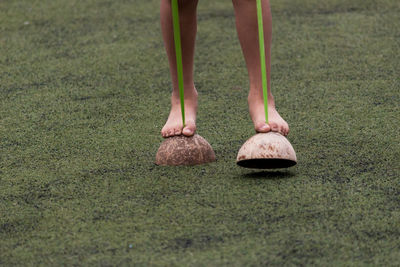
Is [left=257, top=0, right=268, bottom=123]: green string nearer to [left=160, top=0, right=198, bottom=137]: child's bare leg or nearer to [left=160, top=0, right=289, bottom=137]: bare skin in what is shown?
[left=160, top=0, right=289, bottom=137]: bare skin

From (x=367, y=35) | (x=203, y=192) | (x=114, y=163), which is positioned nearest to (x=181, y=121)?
(x=114, y=163)

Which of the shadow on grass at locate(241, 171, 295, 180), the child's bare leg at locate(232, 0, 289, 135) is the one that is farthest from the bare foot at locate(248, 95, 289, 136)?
the shadow on grass at locate(241, 171, 295, 180)

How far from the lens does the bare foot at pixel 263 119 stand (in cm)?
239

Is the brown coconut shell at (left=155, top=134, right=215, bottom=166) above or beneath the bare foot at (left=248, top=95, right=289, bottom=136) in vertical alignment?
beneath

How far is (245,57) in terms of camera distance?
2512 mm

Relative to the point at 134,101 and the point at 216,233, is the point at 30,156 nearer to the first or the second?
the point at 134,101

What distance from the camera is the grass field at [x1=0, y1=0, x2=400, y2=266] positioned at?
1885mm

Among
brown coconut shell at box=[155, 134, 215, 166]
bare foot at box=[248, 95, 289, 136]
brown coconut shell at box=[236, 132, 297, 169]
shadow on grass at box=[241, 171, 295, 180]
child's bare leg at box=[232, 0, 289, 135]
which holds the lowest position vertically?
shadow on grass at box=[241, 171, 295, 180]

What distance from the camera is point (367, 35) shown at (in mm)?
4227

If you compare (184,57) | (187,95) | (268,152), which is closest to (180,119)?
(187,95)

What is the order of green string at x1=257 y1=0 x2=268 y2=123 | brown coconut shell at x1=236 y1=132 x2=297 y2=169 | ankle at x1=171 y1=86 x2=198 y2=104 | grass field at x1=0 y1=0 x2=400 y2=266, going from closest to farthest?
grass field at x1=0 y1=0 x2=400 y2=266 → brown coconut shell at x1=236 y1=132 x2=297 y2=169 → green string at x1=257 y1=0 x2=268 y2=123 → ankle at x1=171 y1=86 x2=198 y2=104

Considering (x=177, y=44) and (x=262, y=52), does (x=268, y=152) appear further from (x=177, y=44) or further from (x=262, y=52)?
(x=177, y=44)

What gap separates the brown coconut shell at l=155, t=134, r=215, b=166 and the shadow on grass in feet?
0.69

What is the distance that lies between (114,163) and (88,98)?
958 millimetres
